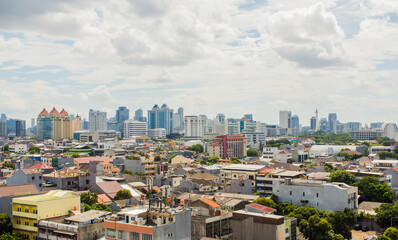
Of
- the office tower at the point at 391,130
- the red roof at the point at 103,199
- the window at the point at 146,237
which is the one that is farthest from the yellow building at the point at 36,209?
the office tower at the point at 391,130

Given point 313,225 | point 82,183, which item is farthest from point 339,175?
point 82,183

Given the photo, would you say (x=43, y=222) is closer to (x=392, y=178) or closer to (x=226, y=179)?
(x=226, y=179)

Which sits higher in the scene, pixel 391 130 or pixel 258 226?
pixel 391 130

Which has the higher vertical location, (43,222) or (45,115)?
(45,115)

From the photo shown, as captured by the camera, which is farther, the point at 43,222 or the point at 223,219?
the point at 223,219

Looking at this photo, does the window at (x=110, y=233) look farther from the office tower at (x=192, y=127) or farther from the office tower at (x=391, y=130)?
the office tower at (x=391, y=130)

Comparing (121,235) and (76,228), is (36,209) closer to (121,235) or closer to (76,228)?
(76,228)

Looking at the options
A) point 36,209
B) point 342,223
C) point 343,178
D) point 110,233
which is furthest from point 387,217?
point 36,209
